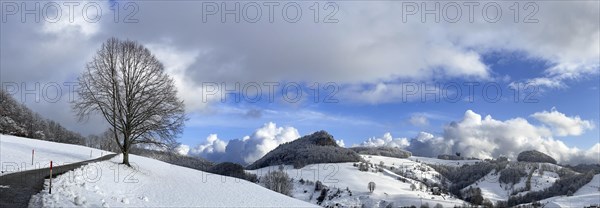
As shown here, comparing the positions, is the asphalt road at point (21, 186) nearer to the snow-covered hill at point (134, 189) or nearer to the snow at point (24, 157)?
the snow-covered hill at point (134, 189)

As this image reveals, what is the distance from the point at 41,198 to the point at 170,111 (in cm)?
1825

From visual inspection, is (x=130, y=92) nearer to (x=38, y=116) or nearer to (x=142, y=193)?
(x=142, y=193)

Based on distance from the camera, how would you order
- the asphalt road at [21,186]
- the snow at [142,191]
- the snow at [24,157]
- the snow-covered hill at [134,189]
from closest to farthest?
the asphalt road at [21,186] < the snow at [142,191] < the snow-covered hill at [134,189] < the snow at [24,157]

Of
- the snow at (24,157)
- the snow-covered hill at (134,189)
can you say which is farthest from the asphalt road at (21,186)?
the snow at (24,157)

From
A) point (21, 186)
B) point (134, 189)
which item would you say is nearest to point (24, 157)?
point (134, 189)

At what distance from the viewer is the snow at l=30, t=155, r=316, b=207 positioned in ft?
72.0

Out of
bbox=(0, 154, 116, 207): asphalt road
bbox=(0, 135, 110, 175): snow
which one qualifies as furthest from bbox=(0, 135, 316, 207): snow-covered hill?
bbox=(0, 154, 116, 207): asphalt road

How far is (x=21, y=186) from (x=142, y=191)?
277 inches

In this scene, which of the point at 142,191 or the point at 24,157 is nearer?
the point at 142,191

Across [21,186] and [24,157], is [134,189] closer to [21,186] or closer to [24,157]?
[21,186]

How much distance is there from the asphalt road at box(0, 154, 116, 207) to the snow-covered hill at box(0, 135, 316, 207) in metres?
0.53

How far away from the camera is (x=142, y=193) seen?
28.6 meters

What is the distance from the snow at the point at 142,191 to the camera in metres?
22.0

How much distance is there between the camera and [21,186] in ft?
78.3
